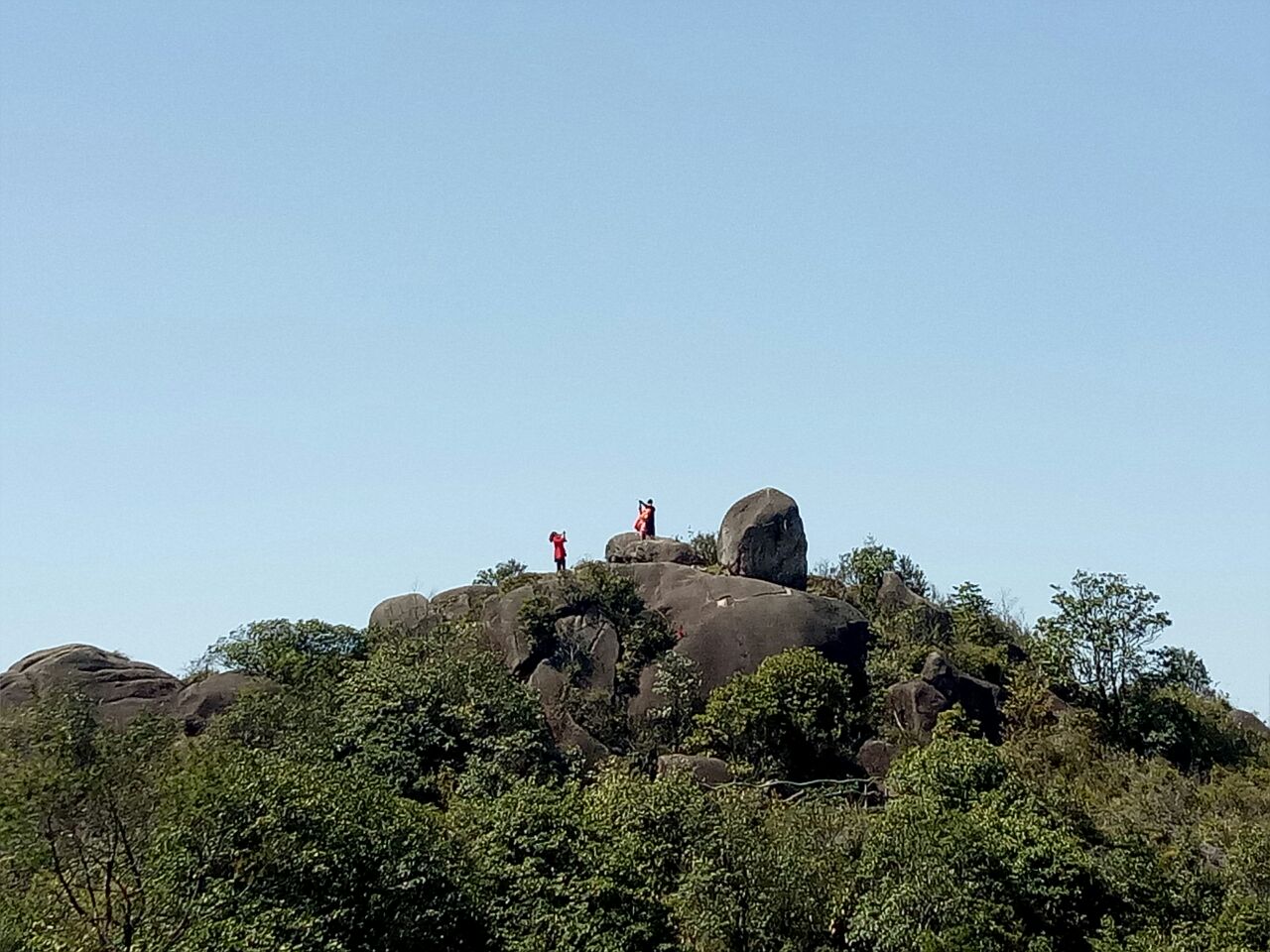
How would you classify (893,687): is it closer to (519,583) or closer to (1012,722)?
(1012,722)

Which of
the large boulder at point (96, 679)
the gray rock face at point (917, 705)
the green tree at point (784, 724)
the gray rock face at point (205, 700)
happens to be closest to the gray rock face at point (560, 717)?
the green tree at point (784, 724)

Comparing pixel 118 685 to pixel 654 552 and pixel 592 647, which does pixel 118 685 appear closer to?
pixel 592 647

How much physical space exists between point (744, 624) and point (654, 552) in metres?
6.20

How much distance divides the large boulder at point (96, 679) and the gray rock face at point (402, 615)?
20.2 ft

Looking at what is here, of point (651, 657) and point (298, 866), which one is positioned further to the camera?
point (651, 657)

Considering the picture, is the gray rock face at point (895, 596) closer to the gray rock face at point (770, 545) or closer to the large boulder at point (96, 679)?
the gray rock face at point (770, 545)

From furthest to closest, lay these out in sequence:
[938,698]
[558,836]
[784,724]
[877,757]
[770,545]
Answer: [770,545], [938,698], [877,757], [784,724], [558,836]

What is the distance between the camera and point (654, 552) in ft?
158

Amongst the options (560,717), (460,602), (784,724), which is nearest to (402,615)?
(460,602)

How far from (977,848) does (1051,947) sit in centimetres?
→ 220

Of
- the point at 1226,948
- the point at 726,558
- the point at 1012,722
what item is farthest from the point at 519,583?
the point at 1226,948

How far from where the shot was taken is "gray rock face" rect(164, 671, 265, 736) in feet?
134

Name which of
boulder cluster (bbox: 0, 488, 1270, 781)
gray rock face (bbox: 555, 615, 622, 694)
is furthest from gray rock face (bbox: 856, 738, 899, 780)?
gray rock face (bbox: 555, 615, 622, 694)

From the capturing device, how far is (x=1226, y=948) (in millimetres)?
26469
